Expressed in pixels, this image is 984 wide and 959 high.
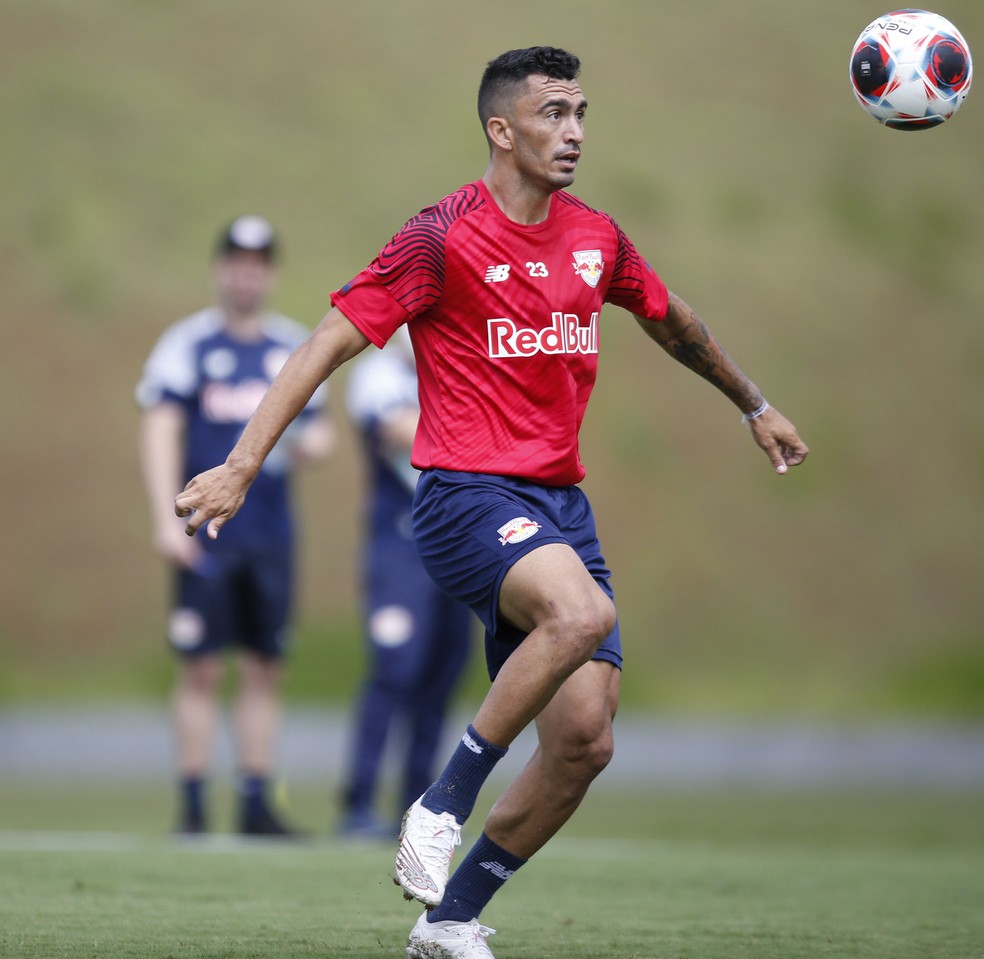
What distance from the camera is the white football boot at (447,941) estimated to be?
4.46 m

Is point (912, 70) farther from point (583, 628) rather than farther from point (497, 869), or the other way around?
point (497, 869)

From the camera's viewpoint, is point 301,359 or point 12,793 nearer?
point 301,359

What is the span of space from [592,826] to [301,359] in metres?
5.96

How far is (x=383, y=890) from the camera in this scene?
6031 mm

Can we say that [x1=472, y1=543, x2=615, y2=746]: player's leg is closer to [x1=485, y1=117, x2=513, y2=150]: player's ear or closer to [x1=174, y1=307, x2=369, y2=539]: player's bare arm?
[x1=174, y1=307, x2=369, y2=539]: player's bare arm

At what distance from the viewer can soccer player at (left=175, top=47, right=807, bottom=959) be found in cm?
434

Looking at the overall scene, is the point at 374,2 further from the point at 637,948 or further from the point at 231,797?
the point at 637,948

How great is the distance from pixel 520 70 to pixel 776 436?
1.45 m

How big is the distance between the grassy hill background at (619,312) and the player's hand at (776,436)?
1028cm

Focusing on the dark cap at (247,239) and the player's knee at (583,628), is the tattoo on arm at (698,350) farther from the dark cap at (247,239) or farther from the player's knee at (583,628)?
the dark cap at (247,239)

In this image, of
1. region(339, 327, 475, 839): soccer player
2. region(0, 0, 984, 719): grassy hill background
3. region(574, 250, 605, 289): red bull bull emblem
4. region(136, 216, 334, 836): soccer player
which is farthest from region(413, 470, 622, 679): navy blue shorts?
region(0, 0, 984, 719): grassy hill background

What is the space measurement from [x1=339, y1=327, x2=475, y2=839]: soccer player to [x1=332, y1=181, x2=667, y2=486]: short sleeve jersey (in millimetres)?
3156

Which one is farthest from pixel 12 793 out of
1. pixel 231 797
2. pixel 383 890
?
pixel 383 890

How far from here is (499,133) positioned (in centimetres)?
491
